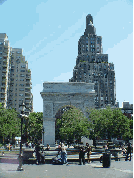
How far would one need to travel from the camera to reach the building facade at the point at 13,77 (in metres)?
88.6

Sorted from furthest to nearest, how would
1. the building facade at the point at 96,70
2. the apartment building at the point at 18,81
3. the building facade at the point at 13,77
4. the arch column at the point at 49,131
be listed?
the building facade at the point at 96,70
the apartment building at the point at 18,81
the building facade at the point at 13,77
the arch column at the point at 49,131

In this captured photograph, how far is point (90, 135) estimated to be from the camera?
4453cm

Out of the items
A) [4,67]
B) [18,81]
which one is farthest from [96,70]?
[4,67]

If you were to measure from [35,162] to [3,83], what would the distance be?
68.9 metres

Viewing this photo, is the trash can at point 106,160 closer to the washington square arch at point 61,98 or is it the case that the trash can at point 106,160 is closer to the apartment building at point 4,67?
the washington square arch at point 61,98

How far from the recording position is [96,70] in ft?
363

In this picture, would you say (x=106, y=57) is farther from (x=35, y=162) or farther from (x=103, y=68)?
(x=35, y=162)

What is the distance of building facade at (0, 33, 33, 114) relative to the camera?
88.6 m

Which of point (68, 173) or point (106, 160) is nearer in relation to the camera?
point (68, 173)

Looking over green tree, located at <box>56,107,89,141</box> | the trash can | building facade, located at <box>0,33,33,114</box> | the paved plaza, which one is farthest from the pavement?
building facade, located at <box>0,33,33,114</box>

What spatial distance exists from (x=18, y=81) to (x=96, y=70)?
34.3 meters

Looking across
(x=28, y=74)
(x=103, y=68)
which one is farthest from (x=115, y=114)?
(x=103, y=68)

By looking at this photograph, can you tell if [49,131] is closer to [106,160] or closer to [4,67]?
Result: [106,160]

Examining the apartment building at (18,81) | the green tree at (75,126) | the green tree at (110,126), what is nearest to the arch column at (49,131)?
the green tree at (75,126)
